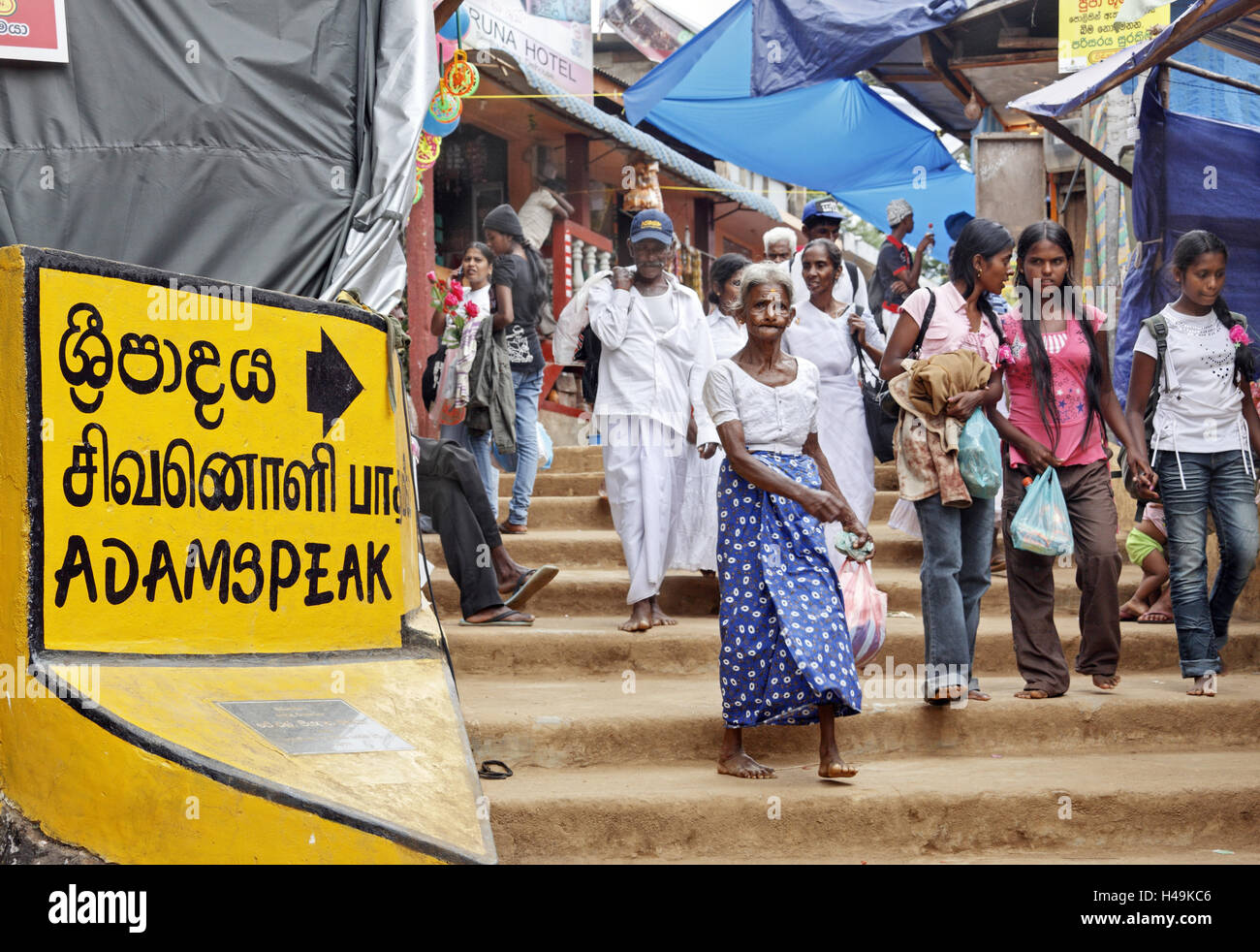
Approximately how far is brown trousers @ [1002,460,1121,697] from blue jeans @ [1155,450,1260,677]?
1.23 ft

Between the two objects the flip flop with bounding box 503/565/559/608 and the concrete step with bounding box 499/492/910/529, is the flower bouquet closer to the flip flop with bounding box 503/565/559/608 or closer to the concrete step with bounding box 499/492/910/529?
the concrete step with bounding box 499/492/910/529

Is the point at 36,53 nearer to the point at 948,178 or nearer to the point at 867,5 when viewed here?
the point at 867,5

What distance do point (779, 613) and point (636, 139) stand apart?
11.5m

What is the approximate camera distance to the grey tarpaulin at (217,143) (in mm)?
5812

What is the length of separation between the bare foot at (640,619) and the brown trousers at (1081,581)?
1.69m

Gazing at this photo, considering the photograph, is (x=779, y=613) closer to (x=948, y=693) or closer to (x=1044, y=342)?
(x=948, y=693)

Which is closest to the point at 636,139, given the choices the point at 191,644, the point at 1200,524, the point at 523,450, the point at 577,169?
the point at 577,169

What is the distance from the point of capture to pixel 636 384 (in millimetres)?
6738

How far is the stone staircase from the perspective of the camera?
4.32m

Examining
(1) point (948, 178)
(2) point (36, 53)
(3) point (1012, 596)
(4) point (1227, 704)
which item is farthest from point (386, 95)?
(1) point (948, 178)

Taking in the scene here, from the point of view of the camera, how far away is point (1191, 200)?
23.4ft

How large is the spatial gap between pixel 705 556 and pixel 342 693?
3195 mm

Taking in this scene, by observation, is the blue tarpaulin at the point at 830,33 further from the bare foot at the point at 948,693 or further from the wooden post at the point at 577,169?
the wooden post at the point at 577,169

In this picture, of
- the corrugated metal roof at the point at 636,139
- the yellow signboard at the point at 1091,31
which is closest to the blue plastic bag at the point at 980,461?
the yellow signboard at the point at 1091,31
